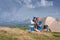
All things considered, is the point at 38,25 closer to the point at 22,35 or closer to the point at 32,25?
the point at 32,25

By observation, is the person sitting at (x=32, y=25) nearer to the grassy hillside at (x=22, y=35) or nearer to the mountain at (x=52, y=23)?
the grassy hillside at (x=22, y=35)

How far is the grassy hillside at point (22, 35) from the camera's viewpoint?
3845 mm

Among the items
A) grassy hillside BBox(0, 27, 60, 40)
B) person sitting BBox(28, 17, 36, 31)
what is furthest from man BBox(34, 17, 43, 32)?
grassy hillside BBox(0, 27, 60, 40)

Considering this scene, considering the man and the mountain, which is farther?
the mountain

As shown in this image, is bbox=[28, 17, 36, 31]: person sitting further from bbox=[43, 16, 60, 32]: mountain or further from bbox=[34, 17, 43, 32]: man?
bbox=[43, 16, 60, 32]: mountain

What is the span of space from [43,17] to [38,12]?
0.58 ft

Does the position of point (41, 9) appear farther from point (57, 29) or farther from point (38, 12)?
point (57, 29)

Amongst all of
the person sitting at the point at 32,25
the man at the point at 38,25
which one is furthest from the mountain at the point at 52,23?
the person sitting at the point at 32,25

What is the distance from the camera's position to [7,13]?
4.48 meters

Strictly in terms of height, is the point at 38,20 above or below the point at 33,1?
below

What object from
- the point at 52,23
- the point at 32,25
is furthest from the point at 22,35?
the point at 52,23

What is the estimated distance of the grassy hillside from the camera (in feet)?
12.6

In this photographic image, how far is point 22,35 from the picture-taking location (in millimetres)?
3971

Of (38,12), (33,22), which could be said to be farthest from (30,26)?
(38,12)
